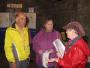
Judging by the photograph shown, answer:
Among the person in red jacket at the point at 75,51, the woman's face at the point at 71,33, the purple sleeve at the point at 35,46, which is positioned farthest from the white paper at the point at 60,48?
the purple sleeve at the point at 35,46

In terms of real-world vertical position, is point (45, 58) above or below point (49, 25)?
below

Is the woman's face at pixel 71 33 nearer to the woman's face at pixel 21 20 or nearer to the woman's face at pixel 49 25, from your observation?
the woman's face at pixel 49 25

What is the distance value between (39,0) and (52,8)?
0.50m

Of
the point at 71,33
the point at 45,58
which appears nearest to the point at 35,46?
the point at 45,58

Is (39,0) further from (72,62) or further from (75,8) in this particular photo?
(72,62)

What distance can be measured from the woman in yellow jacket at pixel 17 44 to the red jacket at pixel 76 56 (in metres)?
1.24

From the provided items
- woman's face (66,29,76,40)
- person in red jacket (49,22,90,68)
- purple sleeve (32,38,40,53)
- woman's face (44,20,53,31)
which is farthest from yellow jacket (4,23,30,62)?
woman's face (66,29,76,40)

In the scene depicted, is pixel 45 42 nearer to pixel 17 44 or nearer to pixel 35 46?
pixel 35 46

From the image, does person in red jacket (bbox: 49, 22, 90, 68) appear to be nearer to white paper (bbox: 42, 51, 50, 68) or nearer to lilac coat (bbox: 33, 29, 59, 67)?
white paper (bbox: 42, 51, 50, 68)

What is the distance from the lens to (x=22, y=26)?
6121 mm

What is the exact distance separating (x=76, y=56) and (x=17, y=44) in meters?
1.46

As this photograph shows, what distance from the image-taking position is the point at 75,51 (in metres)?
4.91

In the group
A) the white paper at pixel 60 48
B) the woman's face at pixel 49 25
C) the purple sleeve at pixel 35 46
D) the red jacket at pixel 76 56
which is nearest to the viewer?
the red jacket at pixel 76 56

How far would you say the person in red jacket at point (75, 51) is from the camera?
4.91 m
